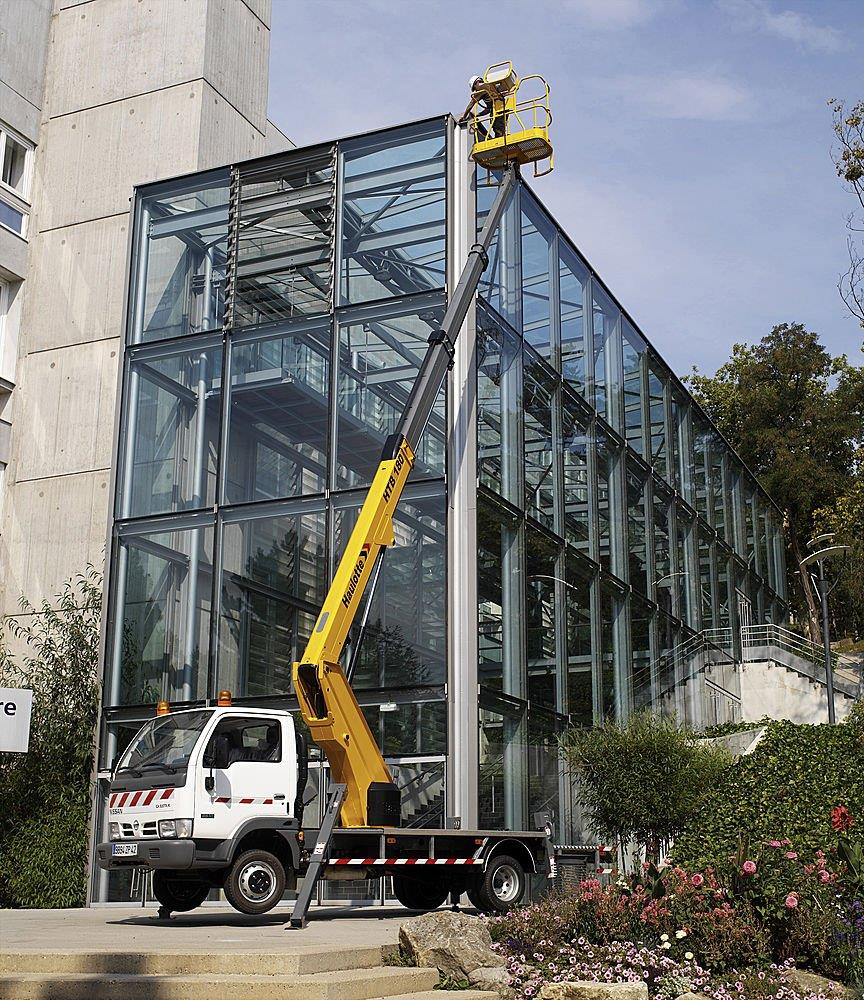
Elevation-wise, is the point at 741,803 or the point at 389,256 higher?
the point at 389,256

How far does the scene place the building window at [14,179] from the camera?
84.3 ft

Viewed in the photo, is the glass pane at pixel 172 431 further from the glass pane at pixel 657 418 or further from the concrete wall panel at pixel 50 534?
the glass pane at pixel 657 418

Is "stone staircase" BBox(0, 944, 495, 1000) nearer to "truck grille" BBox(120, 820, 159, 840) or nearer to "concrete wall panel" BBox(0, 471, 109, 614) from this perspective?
"truck grille" BBox(120, 820, 159, 840)

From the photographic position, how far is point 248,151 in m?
26.9

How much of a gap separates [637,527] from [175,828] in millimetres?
13863

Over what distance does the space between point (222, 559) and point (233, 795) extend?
6.13 meters

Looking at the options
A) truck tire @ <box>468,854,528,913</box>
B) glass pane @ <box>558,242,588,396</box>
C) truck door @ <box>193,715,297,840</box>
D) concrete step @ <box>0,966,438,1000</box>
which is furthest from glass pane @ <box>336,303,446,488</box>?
concrete step @ <box>0,966,438,1000</box>

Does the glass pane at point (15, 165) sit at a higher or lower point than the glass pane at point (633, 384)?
higher

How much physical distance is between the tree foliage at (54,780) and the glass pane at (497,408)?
7.25 m

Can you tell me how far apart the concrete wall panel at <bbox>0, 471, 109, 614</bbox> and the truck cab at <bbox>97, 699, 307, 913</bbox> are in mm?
9726

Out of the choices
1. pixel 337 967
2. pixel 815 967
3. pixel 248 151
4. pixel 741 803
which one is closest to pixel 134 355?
pixel 248 151

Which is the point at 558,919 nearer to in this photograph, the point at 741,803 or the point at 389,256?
the point at 741,803

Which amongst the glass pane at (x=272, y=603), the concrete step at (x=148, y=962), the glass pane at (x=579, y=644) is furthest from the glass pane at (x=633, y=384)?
the concrete step at (x=148, y=962)

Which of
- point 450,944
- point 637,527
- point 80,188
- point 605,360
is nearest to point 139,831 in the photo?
point 450,944
